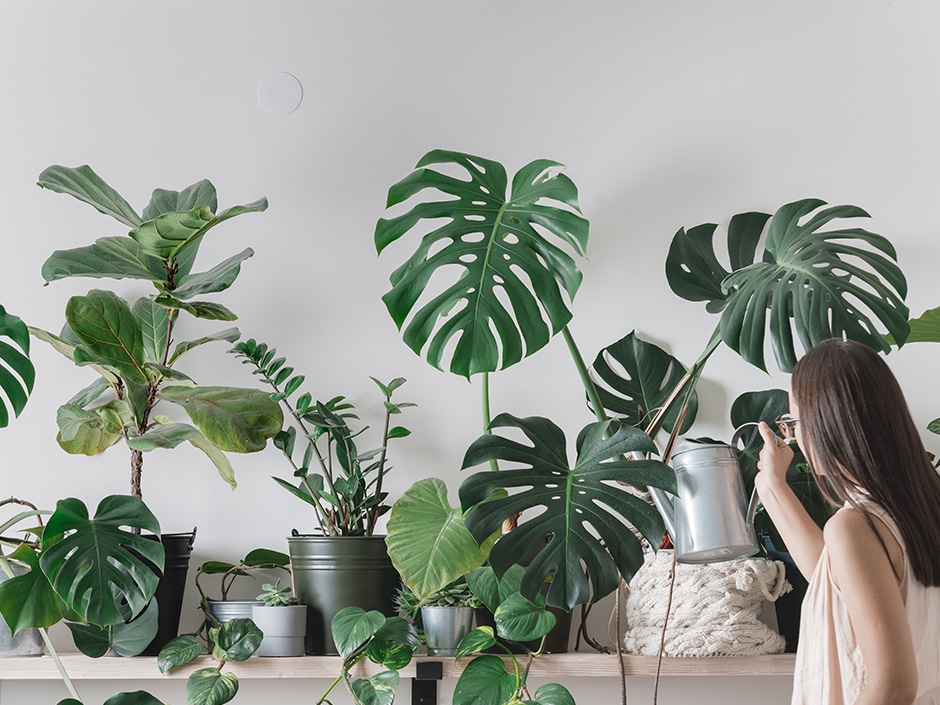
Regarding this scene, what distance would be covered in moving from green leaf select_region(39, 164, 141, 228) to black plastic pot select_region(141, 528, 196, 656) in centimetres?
56

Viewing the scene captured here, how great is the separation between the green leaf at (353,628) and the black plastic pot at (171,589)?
0.32m

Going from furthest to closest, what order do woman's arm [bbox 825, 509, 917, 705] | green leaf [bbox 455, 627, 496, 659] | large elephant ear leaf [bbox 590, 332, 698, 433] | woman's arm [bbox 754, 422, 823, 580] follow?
1. large elephant ear leaf [bbox 590, 332, 698, 433]
2. green leaf [bbox 455, 627, 496, 659]
3. woman's arm [bbox 754, 422, 823, 580]
4. woman's arm [bbox 825, 509, 917, 705]

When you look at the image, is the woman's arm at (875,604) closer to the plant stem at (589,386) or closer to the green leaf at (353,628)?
the plant stem at (589,386)

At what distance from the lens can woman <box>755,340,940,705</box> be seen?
1.02 meters

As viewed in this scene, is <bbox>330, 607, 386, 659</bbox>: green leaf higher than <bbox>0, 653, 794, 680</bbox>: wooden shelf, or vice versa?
<bbox>330, 607, 386, 659</bbox>: green leaf

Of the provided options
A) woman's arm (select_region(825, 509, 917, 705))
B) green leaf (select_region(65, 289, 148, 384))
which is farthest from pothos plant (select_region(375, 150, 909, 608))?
green leaf (select_region(65, 289, 148, 384))

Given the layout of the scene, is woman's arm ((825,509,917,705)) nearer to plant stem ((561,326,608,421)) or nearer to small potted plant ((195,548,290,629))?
plant stem ((561,326,608,421))

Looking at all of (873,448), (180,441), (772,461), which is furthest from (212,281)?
(873,448)

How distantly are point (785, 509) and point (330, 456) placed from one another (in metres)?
0.79

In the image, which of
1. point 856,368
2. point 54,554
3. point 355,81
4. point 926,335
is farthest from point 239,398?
point 926,335

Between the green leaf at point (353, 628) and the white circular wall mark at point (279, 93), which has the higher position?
the white circular wall mark at point (279, 93)

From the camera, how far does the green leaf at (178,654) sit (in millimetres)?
1400

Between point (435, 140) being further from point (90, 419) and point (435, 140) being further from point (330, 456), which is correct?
point (90, 419)

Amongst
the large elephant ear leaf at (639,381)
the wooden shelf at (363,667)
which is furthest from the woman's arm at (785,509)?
the large elephant ear leaf at (639,381)
